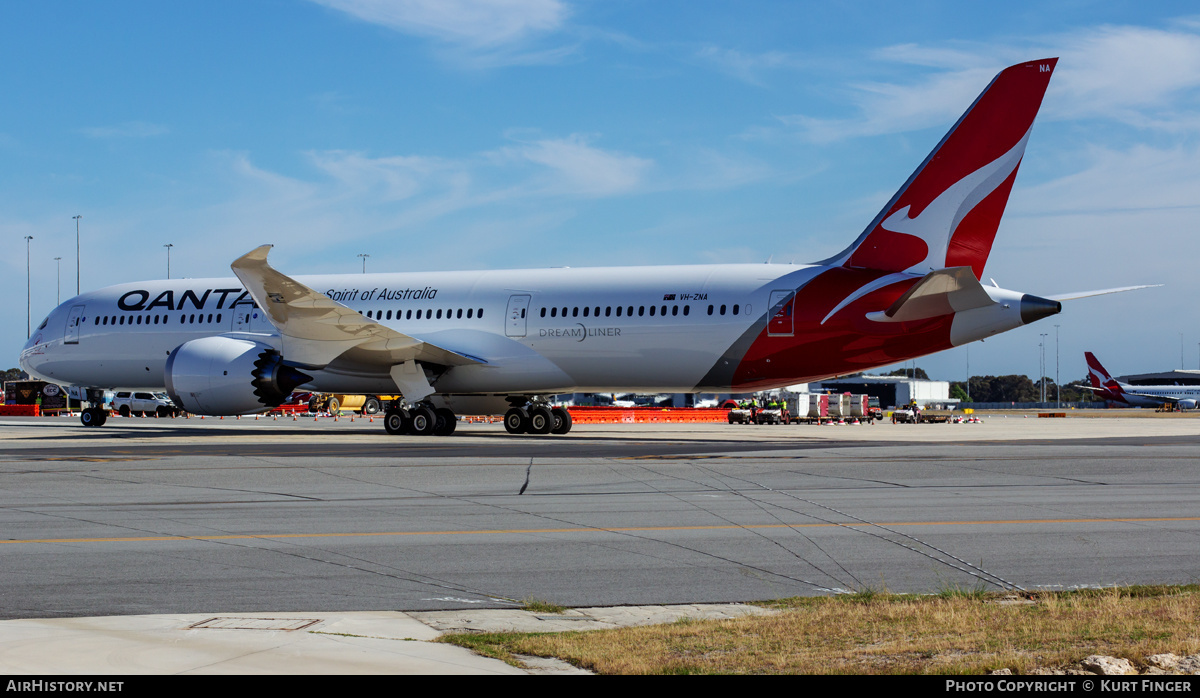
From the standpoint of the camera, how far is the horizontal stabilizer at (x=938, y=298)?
931 inches

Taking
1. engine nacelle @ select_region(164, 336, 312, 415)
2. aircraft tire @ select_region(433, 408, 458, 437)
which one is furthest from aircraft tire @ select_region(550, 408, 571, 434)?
engine nacelle @ select_region(164, 336, 312, 415)

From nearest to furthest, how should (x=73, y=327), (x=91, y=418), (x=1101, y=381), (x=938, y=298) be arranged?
(x=938, y=298) < (x=73, y=327) < (x=91, y=418) < (x=1101, y=381)

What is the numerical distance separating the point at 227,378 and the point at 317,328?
9.18 ft

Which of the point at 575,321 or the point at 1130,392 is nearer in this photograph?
the point at 575,321

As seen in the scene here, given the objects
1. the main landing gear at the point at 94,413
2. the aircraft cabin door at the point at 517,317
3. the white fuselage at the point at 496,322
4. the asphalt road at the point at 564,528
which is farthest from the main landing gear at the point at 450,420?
the main landing gear at the point at 94,413

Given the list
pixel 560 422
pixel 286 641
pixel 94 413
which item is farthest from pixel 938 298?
pixel 94 413

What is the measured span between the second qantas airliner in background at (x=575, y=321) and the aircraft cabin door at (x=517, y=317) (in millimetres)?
33

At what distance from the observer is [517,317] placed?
30.0 meters

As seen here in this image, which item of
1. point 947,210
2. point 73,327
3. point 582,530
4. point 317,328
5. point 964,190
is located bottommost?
point 582,530

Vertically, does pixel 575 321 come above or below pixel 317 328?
above

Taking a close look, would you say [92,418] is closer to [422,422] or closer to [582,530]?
[422,422]

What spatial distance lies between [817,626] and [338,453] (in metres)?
17.3

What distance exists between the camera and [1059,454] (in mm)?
21672

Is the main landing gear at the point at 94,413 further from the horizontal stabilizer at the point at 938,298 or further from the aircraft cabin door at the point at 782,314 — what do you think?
the horizontal stabilizer at the point at 938,298
